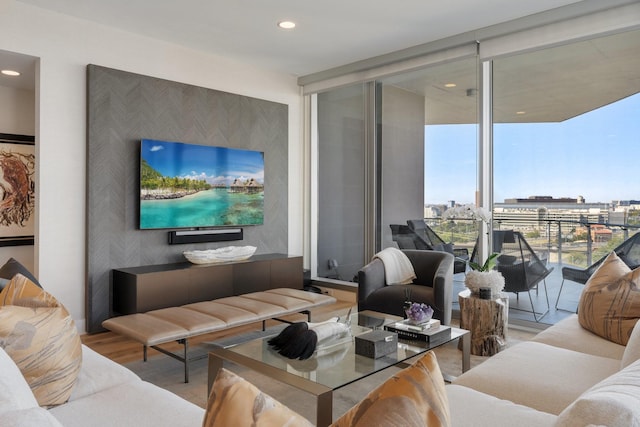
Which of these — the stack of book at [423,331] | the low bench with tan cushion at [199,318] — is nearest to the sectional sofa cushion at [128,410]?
the low bench with tan cushion at [199,318]

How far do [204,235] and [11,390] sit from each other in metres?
3.60

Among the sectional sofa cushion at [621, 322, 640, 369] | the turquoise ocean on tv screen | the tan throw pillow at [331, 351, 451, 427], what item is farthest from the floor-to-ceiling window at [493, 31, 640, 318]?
the tan throw pillow at [331, 351, 451, 427]

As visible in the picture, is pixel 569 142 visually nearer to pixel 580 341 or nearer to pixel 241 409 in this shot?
pixel 580 341

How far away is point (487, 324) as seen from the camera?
326 cm

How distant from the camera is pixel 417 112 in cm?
482

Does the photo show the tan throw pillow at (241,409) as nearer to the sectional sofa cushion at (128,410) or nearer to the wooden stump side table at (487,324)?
the sectional sofa cushion at (128,410)

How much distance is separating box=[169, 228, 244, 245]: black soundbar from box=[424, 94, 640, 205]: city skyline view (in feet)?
6.83

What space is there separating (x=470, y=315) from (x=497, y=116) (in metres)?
1.95

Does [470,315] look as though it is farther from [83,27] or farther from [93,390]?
[83,27]

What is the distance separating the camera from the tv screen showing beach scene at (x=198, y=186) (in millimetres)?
4250

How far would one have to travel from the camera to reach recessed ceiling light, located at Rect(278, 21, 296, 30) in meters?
4.01

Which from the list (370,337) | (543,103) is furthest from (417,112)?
(370,337)

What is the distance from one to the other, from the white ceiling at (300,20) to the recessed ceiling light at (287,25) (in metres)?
0.06

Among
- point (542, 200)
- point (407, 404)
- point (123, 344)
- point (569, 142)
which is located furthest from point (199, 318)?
point (569, 142)
